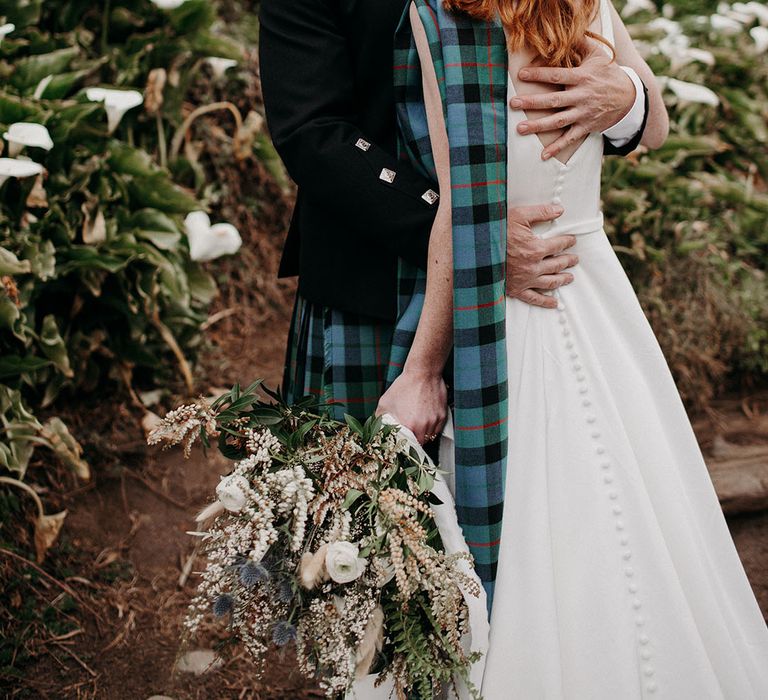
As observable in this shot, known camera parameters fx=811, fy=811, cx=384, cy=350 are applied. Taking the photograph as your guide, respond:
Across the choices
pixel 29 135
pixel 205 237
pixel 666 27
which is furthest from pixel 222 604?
pixel 666 27

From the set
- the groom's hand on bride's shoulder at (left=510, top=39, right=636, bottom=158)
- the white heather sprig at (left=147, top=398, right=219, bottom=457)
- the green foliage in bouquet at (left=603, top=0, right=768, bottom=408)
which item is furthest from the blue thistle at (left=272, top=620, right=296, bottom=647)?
the green foliage in bouquet at (left=603, top=0, right=768, bottom=408)

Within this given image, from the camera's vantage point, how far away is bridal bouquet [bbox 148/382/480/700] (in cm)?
123

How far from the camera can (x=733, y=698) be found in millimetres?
1512

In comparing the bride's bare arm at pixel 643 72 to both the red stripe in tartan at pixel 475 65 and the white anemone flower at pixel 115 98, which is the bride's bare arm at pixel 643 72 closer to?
the red stripe in tartan at pixel 475 65

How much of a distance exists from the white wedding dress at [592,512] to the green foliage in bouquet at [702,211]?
2015 millimetres

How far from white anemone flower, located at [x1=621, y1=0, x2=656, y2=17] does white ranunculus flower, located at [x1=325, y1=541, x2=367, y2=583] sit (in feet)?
12.0

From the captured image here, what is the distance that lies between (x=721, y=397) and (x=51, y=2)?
10.9 feet

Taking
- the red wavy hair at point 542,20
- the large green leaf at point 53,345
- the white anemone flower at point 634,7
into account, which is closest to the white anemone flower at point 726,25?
the white anemone flower at point 634,7

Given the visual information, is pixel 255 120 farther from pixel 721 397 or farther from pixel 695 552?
pixel 695 552

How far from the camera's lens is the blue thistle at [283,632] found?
125cm

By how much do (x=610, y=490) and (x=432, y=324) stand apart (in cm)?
43

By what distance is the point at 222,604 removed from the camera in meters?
1.29

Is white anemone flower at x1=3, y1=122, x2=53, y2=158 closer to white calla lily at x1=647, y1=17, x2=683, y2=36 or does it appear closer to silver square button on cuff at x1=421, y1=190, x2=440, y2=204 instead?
silver square button on cuff at x1=421, y1=190, x2=440, y2=204

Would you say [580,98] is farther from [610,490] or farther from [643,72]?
[610,490]
